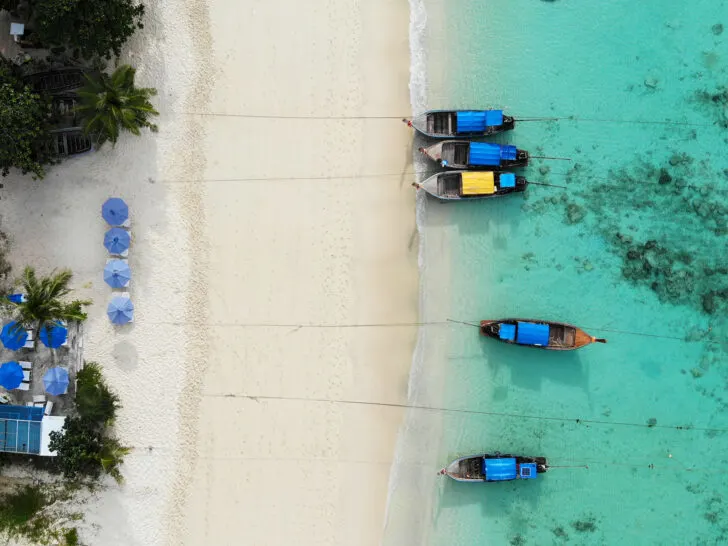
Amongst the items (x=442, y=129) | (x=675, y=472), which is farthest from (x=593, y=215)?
(x=675, y=472)

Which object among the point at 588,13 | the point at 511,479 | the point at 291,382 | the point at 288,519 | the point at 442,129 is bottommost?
the point at 288,519

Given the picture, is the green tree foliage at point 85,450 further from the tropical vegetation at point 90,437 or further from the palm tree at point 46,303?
the palm tree at point 46,303

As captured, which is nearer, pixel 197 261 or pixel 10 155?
pixel 10 155

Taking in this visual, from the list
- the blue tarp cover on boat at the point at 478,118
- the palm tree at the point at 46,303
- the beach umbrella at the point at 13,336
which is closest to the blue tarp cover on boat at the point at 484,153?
the blue tarp cover on boat at the point at 478,118

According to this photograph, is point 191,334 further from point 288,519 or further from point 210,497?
point 288,519

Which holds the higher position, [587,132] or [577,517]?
[587,132]
